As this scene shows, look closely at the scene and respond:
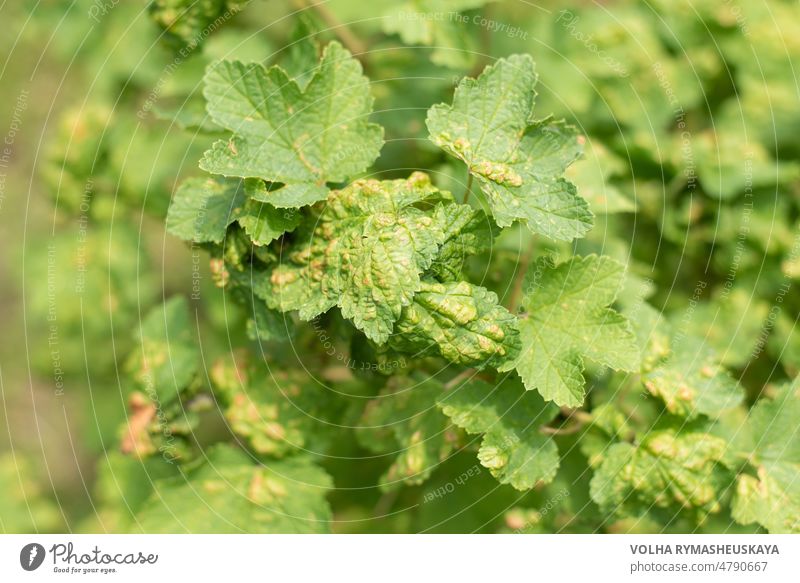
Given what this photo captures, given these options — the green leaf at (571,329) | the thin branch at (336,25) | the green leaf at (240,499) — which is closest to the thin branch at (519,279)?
the green leaf at (571,329)

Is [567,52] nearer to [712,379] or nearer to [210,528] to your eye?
[712,379]

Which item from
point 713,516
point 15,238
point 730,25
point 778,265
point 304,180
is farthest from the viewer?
point 15,238

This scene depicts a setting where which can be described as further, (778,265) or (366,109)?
(778,265)

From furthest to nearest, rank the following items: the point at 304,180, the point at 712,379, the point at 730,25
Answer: the point at 730,25 → the point at 712,379 → the point at 304,180

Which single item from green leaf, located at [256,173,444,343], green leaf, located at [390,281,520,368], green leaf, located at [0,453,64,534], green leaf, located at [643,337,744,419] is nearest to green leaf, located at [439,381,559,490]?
green leaf, located at [390,281,520,368]

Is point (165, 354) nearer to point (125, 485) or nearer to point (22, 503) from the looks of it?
point (125, 485)

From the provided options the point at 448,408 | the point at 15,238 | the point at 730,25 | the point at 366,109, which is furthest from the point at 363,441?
the point at 15,238

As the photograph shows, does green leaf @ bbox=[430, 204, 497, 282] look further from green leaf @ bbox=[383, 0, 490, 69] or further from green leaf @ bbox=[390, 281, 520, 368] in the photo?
green leaf @ bbox=[383, 0, 490, 69]

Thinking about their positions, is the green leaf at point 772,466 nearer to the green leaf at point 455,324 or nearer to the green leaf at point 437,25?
the green leaf at point 455,324
